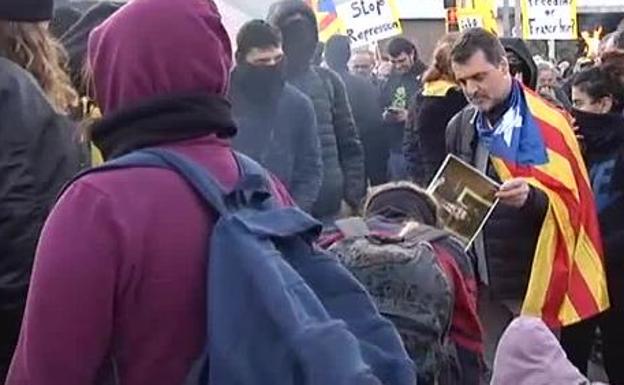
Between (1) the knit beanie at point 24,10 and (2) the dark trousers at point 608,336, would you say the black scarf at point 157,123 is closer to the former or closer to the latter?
(1) the knit beanie at point 24,10

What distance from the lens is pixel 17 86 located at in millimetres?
2975

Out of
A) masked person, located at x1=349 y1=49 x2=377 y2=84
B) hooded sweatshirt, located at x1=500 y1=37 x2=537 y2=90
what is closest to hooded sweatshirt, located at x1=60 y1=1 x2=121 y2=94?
hooded sweatshirt, located at x1=500 y1=37 x2=537 y2=90

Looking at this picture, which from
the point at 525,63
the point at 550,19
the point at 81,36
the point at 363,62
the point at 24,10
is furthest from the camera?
the point at 550,19

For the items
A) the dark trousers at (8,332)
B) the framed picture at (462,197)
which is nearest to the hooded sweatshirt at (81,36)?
the dark trousers at (8,332)

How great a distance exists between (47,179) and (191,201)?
2.60 ft

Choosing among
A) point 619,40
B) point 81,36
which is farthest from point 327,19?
point 81,36

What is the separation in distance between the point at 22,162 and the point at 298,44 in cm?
356

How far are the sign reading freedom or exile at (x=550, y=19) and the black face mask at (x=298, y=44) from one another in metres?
8.23

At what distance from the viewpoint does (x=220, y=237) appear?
2246 mm

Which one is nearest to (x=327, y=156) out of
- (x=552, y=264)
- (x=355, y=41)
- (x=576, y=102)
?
(x=576, y=102)

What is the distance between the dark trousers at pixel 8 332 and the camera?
2.99 meters

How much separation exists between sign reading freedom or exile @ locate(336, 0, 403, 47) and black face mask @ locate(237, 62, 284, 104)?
7.35m

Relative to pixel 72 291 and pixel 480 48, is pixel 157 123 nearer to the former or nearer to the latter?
pixel 72 291

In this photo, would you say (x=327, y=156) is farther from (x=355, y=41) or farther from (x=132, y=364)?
(x=355, y=41)
